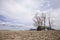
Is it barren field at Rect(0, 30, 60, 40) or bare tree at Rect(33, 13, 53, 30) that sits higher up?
bare tree at Rect(33, 13, 53, 30)

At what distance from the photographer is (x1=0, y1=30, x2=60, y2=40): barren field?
8.34 ft

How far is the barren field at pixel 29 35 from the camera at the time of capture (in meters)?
2.54

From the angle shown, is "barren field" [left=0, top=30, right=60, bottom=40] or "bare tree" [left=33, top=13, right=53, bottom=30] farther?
"bare tree" [left=33, top=13, right=53, bottom=30]

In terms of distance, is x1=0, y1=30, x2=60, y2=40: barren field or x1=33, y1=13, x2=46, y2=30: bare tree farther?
x1=33, y1=13, x2=46, y2=30: bare tree

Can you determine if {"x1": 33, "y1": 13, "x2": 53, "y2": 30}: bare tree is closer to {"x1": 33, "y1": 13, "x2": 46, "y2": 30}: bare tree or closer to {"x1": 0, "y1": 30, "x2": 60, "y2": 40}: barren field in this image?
{"x1": 33, "y1": 13, "x2": 46, "y2": 30}: bare tree

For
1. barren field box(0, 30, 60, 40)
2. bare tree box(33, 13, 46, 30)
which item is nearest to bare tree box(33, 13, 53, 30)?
bare tree box(33, 13, 46, 30)

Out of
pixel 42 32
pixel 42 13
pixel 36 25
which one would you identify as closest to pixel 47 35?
pixel 42 32

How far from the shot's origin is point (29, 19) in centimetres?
267

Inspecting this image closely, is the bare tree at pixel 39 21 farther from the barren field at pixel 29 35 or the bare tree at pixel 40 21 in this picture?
the barren field at pixel 29 35

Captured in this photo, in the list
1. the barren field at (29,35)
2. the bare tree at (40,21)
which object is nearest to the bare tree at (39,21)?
the bare tree at (40,21)

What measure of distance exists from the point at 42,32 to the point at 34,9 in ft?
1.86

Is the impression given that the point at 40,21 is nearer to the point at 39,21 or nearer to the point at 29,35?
the point at 39,21

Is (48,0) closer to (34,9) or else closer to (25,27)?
(34,9)

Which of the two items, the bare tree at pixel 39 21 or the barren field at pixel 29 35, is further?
the bare tree at pixel 39 21
